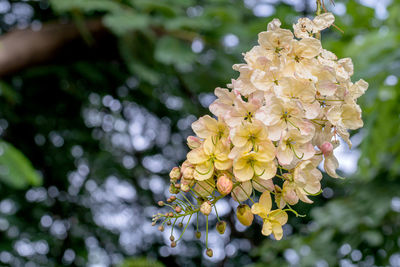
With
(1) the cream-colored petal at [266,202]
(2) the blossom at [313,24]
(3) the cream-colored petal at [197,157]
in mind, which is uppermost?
(2) the blossom at [313,24]

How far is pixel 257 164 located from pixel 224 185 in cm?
4

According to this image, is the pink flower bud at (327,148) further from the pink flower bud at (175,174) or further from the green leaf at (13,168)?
the green leaf at (13,168)

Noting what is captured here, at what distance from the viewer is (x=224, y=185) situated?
0.47 meters

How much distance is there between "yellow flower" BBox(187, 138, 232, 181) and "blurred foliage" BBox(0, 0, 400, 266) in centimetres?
94

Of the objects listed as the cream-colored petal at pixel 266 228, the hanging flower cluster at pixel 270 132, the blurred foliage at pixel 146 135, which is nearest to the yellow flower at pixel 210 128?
the hanging flower cluster at pixel 270 132

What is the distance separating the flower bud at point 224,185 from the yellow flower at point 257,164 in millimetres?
11

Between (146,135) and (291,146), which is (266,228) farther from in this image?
(146,135)

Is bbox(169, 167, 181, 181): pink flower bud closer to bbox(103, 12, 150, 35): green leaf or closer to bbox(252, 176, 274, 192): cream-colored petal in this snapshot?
bbox(252, 176, 274, 192): cream-colored petal

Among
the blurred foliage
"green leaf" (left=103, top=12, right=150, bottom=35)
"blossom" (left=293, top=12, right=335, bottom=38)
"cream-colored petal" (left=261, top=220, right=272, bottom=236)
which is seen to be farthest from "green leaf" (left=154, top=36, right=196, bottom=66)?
"cream-colored petal" (left=261, top=220, right=272, bottom=236)

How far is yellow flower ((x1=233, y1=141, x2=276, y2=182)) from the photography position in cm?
48

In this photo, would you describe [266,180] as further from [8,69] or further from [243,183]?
[8,69]

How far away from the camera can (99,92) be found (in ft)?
10.3

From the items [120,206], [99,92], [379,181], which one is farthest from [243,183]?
[120,206]

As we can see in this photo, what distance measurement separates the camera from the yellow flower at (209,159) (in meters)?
0.49
